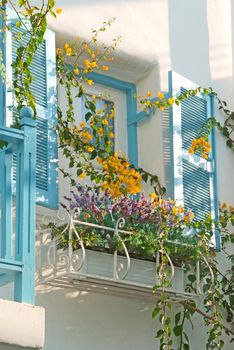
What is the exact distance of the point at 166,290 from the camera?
25.4 ft

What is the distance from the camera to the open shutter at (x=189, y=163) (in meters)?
8.52

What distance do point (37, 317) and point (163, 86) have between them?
3233 millimetres

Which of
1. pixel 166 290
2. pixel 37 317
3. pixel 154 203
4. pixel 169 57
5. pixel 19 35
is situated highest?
pixel 169 57

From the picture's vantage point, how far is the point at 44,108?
789 centimetres

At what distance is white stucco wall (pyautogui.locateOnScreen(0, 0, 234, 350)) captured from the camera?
7.75 metres

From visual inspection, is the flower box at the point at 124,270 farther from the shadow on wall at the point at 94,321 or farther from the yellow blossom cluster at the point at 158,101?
the yellow blossom cluster at the point at 158,101

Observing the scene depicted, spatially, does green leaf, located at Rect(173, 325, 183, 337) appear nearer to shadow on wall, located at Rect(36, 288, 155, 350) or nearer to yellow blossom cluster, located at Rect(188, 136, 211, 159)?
shadow on wall, located at Rect(36, 288, 155, 350)

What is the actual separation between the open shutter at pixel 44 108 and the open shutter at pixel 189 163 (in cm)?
105

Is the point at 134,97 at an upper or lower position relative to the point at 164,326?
upper

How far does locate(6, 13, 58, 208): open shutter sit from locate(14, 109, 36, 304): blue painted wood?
3.92 feet

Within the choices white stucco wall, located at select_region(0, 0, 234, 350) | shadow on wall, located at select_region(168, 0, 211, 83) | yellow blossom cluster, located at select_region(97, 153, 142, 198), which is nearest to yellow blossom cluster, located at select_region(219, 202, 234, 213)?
white stucco wall, located at select_region(0, 0, 234, 350)

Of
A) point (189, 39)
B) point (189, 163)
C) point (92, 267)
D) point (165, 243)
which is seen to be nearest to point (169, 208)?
point (165, 243)

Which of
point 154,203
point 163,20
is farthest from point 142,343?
point 163,20

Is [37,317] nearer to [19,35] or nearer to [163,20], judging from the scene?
[19,35]
